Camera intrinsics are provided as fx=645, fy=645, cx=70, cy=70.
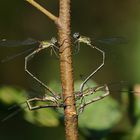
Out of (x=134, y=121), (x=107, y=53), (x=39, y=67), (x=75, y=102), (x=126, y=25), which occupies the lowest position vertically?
(x=75, y=102)

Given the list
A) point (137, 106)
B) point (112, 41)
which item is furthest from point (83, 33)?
point (112, 41)

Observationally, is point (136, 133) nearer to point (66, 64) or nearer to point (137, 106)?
point (137, 106)

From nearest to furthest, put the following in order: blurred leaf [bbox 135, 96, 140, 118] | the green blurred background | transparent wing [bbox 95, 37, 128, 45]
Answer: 1. transparent wing [bbox 95, 37, 128, 45]
2. blurred leaf [bbox 135, 96, 140, 118]
3. the green blurred background

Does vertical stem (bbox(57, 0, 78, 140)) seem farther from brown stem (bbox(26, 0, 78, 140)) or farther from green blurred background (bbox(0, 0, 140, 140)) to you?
green blurred background (bbox(0, 0, 140, 140))

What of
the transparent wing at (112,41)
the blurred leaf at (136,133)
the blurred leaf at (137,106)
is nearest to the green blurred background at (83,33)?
the blurred leaf at (137,106)

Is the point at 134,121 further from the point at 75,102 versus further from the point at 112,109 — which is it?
the point at 75,102

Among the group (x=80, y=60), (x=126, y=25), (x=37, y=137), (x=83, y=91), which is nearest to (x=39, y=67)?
(x=80, y=60)

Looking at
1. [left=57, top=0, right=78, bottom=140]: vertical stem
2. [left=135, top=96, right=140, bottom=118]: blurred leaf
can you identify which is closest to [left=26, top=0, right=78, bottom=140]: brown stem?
[left=57, top=0, right=78, bottom=140]: vertical stem

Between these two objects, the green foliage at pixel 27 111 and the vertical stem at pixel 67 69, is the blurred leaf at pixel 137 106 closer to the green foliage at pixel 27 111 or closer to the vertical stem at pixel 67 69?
the green foliage at pixel 27 111
